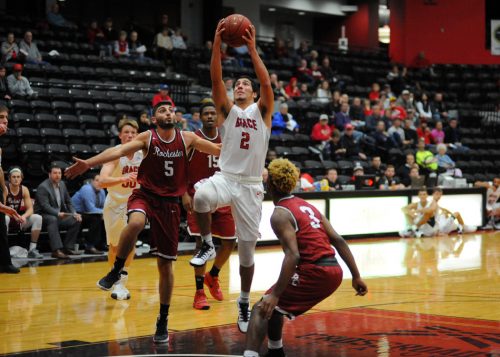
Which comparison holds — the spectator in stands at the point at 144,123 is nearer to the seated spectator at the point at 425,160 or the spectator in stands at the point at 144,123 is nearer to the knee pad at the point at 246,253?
the seated spectator at the point at 425,160

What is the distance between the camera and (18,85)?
54.0ft

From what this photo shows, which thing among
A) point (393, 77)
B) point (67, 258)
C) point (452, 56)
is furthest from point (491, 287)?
point (452, 56)

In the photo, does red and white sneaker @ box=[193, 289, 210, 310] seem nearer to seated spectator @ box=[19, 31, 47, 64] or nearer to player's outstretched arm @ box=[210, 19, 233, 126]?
player's outstretched arm @ box=[210, 19, 233, 126]

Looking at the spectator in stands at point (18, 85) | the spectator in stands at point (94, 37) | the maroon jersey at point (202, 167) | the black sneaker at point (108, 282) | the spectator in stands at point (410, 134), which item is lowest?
the black sneaker at point (108, 282)

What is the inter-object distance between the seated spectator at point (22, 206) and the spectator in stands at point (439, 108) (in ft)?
48.1

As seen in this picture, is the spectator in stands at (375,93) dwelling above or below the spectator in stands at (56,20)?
below

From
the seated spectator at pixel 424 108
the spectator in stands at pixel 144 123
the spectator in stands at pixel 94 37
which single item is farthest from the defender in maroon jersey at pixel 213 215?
the seated spectator at pixel 424 108

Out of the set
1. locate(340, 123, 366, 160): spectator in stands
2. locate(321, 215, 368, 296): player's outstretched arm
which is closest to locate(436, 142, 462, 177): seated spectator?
locate(340, 123, 366, 160): spectator in stands

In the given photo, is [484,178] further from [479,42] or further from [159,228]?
[159,228]

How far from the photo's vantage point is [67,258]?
12.9m

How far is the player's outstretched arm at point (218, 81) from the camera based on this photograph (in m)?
7.23

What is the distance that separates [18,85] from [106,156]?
10501 millimetres

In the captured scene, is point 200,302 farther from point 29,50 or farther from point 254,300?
point 29,50

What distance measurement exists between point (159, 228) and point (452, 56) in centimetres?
2623
